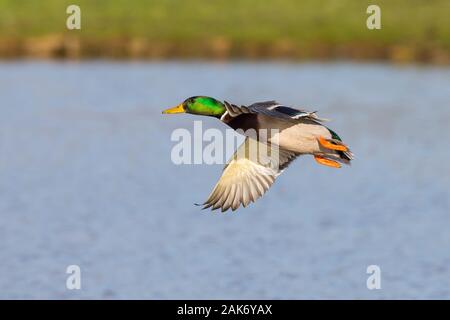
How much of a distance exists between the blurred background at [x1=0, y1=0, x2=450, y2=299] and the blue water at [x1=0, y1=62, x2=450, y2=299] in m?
0.06

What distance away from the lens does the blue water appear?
20484mm

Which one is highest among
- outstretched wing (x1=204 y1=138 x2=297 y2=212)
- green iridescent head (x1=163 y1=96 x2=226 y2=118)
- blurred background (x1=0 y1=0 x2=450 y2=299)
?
green iridescent head (x1=163 y1=96 x2=226 y2=118)

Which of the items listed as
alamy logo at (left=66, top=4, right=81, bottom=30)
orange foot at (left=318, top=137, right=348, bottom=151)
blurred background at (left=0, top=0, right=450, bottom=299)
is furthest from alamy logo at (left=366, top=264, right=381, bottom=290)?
alamy logo at (left=66, top=4, right=81, bottom=30)

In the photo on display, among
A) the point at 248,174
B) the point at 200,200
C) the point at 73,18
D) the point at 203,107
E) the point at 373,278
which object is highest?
the point at 73,18

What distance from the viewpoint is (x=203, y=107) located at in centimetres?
1477

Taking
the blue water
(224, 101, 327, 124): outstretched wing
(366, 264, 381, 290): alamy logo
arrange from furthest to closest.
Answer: the blue water, (366, 264, 381, 290): alamy logo, (224, 101, 327, 124): outstretched wing

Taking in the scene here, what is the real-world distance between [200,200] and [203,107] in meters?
11.8

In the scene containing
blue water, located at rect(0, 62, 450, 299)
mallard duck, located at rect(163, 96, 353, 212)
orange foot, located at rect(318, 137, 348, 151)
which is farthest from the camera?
blue water, located at rect(0, 62, 450, 299)

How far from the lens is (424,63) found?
48.9m

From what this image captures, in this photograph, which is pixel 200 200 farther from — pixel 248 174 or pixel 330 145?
pixel 330 145

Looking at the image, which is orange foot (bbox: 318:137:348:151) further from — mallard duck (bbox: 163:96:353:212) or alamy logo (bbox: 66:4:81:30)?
alamy logo (bbox: 66:4:81:30)

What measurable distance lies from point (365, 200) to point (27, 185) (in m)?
7.72

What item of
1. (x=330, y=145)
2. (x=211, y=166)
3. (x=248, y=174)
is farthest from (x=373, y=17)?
(x=330, y=145)

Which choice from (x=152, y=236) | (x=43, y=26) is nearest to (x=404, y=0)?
(x=43, y=26)
